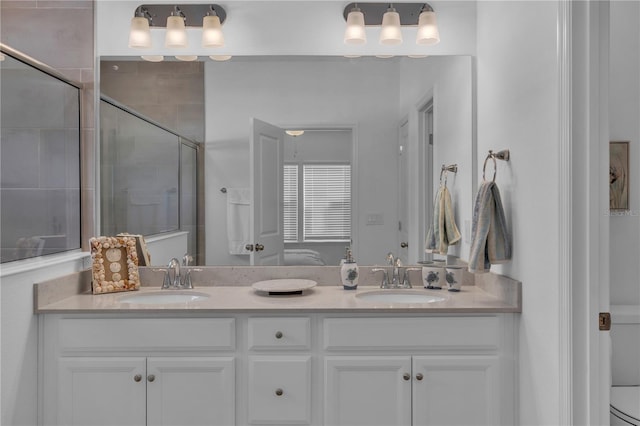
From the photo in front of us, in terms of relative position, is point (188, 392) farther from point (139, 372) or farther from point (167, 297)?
point (167, 297)

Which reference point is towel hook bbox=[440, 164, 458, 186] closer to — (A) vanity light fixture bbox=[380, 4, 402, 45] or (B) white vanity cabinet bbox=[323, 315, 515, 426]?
(A) vanity light fixture bbox=[380, 4, 402, 45]

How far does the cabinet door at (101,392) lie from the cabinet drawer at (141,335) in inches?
2.4

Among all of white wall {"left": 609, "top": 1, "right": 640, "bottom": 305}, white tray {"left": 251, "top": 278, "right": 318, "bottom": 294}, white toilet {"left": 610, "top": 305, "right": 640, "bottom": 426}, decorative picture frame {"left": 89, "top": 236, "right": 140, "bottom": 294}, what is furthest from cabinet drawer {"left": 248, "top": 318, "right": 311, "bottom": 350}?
white wall {"left": 609, "top": 1, "right": 640, "bottom": 305}

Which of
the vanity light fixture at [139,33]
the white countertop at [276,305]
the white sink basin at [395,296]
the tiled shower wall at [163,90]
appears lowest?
the white sink basin at [395,296]

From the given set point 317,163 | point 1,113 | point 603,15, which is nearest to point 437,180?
point 317,163

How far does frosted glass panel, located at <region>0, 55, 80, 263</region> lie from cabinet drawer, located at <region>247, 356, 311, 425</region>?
1154 mm

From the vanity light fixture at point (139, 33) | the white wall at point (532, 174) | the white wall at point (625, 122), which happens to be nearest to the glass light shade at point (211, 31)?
the vanity light fixture at point (139, 33)

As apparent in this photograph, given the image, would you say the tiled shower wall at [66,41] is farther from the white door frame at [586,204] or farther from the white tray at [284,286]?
the white door frame at [586,204]

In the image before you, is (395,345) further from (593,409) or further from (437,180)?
(437,180)

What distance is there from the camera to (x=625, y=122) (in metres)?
2.19

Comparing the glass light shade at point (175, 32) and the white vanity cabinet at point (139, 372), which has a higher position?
the glass light shade at point (175, 32)

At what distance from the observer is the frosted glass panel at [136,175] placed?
2414mm

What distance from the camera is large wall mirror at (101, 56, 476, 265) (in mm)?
2428

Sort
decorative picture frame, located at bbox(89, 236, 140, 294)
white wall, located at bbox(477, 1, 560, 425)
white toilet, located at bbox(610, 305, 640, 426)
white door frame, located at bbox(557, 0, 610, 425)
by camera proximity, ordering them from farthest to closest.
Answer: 1. decorative picture frame, located at bbox(89, 236, 140, 294)
2. white toilet, located at bbox(610, 305, 640, 426)
3. white wall, located at bbox(477, 1, 560, 425)
4. white door frame, located at bbox(557, 0, 610, 425)
